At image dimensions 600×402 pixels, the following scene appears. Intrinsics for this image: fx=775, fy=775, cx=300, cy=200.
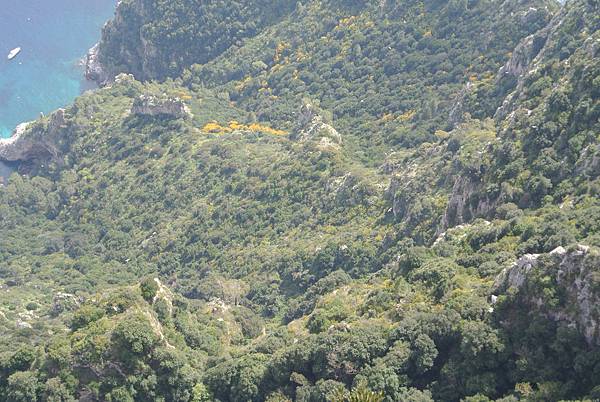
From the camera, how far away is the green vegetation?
44.8 metres

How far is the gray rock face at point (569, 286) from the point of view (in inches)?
1524

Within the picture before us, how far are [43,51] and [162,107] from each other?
53932mm

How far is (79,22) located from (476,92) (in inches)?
4361

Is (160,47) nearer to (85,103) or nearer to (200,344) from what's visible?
(85,103)

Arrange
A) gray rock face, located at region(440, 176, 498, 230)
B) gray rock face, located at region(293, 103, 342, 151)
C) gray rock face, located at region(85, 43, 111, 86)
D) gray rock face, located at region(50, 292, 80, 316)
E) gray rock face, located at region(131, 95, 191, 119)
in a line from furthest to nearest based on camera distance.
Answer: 1. gray rock face, located at region(85, 43, 111, 86)
2. gray rock face, located at region(131, 95, 191, 119)
3. gray rock face, located at region(293, 103, 342, 151)
4. gray rock face, located at region(50, 292, 80, 316)
5. gray rock face, located at region(440, 176, 498, 230)

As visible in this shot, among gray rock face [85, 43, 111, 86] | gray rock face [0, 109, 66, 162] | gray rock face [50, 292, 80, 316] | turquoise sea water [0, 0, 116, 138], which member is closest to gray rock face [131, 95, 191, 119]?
gray rock face [0, 109, 66, 162]

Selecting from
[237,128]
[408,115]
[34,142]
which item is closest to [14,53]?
[34,142]

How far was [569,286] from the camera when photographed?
4038 centimetres

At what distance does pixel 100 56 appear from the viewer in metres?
154

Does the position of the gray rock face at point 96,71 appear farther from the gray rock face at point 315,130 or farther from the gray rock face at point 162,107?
the gray rock face at point 315,130

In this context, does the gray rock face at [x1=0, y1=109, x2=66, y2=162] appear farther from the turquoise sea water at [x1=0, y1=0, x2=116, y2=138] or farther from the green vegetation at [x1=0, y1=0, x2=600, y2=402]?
the turquoise sea water at [x1=0, y1=0, x2=116, y2=138]

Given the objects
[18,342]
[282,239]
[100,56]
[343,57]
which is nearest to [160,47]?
[100,56]

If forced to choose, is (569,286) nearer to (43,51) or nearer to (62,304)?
(62,304)

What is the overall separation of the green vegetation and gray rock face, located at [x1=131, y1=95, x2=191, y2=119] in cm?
34
